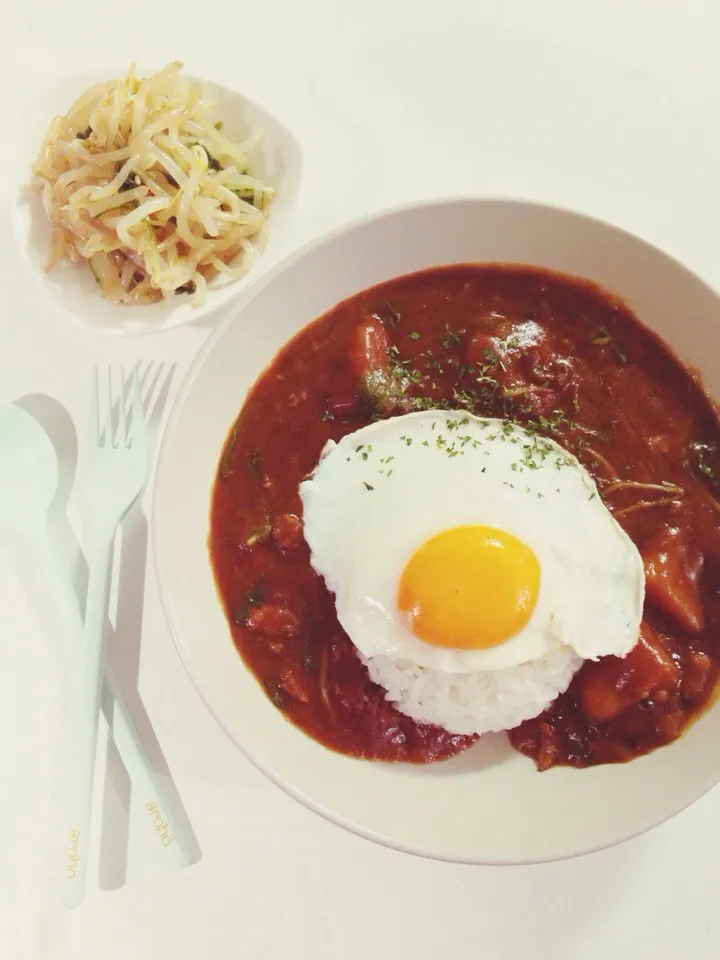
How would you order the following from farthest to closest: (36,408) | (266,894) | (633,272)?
(36,408)
(266,894)
(633,272)

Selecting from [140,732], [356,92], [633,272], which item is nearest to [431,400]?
[633,272]

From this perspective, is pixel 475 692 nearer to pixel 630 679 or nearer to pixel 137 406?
pixel 630 679

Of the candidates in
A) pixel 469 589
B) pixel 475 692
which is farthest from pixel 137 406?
pixel 475 692

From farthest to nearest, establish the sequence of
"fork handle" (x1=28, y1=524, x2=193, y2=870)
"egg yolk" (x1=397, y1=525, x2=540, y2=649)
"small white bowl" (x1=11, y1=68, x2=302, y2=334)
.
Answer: "small white bowl" (x1=11, y1=68, x2=302, y2=334) < "fork handle" (x1=28, y1=524, x2=193, y2=870) < "egg yolk" (x1=397, y1=525, x2=540, y2=649)

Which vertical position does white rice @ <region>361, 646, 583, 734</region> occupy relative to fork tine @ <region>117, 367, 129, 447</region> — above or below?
below

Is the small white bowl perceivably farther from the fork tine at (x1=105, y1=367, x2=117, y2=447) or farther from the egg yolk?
the egg yolk

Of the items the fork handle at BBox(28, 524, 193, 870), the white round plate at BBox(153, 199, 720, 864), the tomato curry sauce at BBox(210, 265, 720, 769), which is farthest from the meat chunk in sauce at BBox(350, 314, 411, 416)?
the fork handle at BBox(28, 524, 193, 870)

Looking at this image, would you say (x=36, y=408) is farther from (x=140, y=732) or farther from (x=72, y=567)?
(x=140, y=732)

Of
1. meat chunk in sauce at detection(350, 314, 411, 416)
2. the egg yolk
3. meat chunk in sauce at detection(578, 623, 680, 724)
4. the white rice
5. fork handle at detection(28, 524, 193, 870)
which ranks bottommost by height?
fork handle at detection(28, 524, 193, 870)
